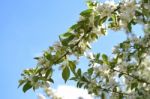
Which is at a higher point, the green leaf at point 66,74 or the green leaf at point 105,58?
the green leaf at point 105,58

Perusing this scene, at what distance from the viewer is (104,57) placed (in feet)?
13.5

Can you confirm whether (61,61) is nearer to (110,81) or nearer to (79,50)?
(79,50)

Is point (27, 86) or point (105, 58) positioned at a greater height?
point (105, 58)

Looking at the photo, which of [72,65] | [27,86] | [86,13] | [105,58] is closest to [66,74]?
[72,65]

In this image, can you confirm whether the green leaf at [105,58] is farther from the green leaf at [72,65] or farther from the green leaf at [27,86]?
the green leaf at [27,86]

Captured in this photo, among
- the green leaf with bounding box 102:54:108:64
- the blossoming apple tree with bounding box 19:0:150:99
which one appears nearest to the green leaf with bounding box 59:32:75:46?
the blossoming apple tree with bounding box 19:0:150:99

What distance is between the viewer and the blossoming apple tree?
11.6 ft

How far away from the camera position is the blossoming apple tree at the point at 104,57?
3.53 meters

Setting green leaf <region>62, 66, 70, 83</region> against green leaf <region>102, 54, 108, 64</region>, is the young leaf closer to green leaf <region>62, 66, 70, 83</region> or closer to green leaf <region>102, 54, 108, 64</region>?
green leaf <region>62, 66, 70, 83</region>

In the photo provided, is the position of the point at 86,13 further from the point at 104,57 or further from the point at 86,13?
the point at 104,57

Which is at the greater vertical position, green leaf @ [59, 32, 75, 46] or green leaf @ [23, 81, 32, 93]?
green leaf @ [59, 32, 75, 46]

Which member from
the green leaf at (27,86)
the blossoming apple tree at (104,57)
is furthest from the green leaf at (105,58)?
the green leaf at (27,86)

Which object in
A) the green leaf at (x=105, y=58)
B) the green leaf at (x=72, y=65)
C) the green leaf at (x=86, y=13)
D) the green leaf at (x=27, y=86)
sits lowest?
the green leaf at (x=27, y=86)

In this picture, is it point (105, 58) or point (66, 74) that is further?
point (105, 58)
